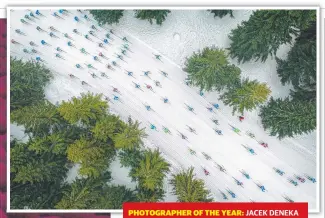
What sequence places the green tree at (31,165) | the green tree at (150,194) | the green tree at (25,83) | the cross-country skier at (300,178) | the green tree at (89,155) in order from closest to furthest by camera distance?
the green tree at (31,165) → the green tree at (89,155) → the green tree at (150,194) → the green tree at (25,83) → the cross-country skier at (300,178)

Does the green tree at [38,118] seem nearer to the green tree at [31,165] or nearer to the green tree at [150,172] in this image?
the green tree at [31,165]

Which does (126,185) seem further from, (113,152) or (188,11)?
(188,11)

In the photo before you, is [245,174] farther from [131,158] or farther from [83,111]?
[83,111]

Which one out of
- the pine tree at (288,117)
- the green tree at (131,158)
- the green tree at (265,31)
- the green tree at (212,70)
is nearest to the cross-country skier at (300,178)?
the pine tree at (288,117)

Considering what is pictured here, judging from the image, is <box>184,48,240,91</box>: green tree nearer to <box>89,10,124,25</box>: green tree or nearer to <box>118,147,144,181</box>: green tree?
<box>89,10,124,25</box>: green tree

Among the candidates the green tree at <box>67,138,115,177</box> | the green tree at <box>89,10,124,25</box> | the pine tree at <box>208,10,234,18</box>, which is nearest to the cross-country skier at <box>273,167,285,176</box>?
the pine tree at <box>208,10,234,18</box>
